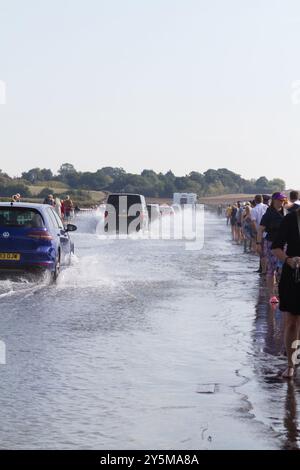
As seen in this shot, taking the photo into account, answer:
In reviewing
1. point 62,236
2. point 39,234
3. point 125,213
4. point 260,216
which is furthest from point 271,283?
point 125,213

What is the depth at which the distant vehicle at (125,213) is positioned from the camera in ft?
139

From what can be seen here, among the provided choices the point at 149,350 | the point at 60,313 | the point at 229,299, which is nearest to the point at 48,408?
the point at 149,350

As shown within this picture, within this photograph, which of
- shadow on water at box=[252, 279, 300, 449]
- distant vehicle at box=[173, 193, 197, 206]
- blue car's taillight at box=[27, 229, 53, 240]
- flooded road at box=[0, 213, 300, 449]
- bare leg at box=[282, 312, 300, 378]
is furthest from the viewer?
distant vehicle at box=[173, 193, 197, 206]

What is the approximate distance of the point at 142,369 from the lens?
9305 mm

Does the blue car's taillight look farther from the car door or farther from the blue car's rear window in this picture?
the car door

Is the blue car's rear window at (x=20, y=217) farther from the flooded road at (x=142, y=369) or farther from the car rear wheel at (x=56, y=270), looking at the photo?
the flooded road at (x=142, y=369)

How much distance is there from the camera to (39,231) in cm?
1741

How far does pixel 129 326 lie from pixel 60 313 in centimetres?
142

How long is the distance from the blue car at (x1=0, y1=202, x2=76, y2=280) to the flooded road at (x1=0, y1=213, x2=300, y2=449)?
1.30 feet

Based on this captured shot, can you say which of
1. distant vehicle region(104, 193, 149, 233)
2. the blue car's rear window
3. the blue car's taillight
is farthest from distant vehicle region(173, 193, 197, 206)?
the blue car's taillight

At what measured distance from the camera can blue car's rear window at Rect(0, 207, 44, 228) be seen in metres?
17.5
